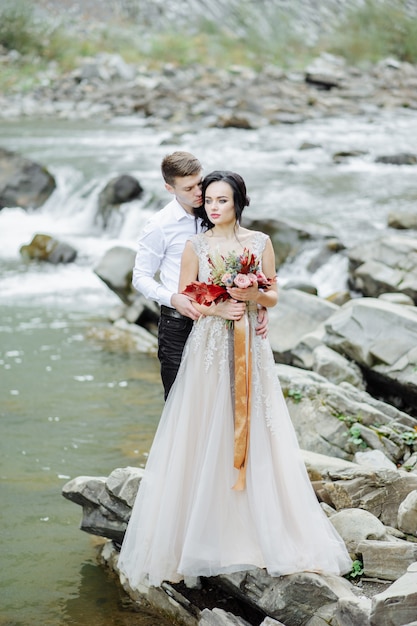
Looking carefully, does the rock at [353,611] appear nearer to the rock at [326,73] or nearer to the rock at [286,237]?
the rock at [286,237]

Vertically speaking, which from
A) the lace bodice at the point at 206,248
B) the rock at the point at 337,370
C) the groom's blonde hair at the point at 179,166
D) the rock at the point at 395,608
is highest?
the groom's blonde hair at the point at 179,166

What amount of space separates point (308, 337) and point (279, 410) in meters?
3.82

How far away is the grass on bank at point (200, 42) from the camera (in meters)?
35.2

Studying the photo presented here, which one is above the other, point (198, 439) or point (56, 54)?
point (56, 54)

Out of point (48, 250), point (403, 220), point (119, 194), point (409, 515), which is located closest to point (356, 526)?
point (409, 515)

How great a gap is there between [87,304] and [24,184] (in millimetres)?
6399

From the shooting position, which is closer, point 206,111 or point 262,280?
point 262,280

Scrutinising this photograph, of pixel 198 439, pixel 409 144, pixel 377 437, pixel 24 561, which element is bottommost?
pixel 24 561

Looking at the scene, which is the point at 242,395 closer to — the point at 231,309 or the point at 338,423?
the point at 231,309

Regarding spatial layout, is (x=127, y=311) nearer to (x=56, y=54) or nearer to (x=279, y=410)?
(x=279, y=410)

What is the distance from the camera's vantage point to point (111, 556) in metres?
5.25

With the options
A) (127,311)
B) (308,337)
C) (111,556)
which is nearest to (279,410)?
(111,556)

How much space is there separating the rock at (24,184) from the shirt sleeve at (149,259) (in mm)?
13151

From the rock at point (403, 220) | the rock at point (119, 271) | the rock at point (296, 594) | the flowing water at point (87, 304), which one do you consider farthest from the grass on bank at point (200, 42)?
the rock at point (296, 594)
